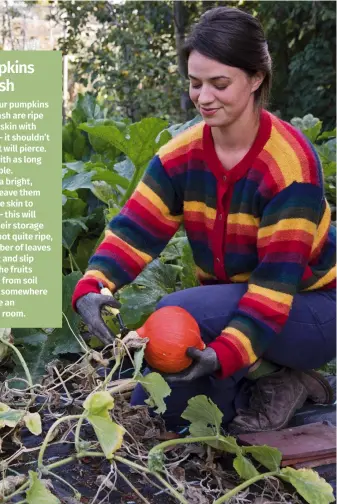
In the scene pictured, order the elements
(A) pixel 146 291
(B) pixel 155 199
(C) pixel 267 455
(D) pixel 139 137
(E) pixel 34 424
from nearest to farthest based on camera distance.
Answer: (E) pixel 34 424 → (C) pixel 267 455 → (B) pixel 155 199 → (A) pixel 146 291 → (D) pixel 139 137

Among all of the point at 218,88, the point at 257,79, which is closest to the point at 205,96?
the point at 218,88

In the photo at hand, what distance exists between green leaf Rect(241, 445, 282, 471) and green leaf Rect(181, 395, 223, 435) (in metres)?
0.09

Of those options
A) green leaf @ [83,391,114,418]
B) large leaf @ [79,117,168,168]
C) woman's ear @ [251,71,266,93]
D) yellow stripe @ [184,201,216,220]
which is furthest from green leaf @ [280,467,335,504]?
large leaf @ [79,117,168,168]

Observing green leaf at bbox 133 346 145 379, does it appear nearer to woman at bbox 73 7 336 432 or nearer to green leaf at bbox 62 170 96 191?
woman at bbox 73 7 336 432

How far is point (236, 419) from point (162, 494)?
408 millimetres

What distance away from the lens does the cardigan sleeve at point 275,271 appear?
1834 millimetres

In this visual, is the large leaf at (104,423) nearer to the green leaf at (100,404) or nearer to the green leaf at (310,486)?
the green leaf at (100,404)

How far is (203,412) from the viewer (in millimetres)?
1799

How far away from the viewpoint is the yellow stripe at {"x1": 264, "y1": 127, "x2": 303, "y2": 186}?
188 centimetres

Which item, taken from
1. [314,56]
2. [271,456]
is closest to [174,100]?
[314,56]

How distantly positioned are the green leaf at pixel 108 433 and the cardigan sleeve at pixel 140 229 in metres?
0.48

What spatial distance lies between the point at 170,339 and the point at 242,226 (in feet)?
1.13

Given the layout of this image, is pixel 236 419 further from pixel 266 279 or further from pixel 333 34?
pixel 333 34

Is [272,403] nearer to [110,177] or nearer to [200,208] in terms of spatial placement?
[200,208]
